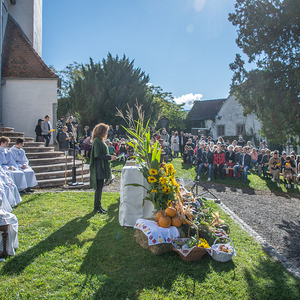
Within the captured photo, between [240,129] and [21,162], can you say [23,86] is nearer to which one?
[21,162]

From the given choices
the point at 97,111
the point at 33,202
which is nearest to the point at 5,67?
the point at 97,111

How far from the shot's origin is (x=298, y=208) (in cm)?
785

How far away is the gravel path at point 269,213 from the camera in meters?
5.06

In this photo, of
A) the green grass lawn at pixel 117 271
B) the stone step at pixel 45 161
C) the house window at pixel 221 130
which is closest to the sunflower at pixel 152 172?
the green grass lawn at pixel 117 271

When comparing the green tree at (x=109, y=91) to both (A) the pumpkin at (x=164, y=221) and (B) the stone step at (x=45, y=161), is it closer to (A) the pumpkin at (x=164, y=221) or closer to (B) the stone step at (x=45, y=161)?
(B) the stone step at (x=45, y=161)

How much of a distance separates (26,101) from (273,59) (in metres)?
14.2

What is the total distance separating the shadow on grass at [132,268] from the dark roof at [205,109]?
31.9 m

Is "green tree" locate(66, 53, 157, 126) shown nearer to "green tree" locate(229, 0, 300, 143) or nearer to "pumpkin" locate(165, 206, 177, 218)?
"green tree" locate(229, 0, 300, 143)

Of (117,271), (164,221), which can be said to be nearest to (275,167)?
(164,221)

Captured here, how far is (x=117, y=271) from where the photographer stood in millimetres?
3465

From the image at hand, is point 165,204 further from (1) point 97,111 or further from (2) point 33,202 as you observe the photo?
(1) point 97,111

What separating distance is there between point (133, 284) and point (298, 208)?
6.92 meters

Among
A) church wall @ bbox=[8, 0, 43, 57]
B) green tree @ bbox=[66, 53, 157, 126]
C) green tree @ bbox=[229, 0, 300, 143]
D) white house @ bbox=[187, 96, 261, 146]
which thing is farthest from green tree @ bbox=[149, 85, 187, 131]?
green tree @ bbox=[229, 0, 300, 143]

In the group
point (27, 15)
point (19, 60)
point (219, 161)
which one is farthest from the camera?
point (27, 15)
